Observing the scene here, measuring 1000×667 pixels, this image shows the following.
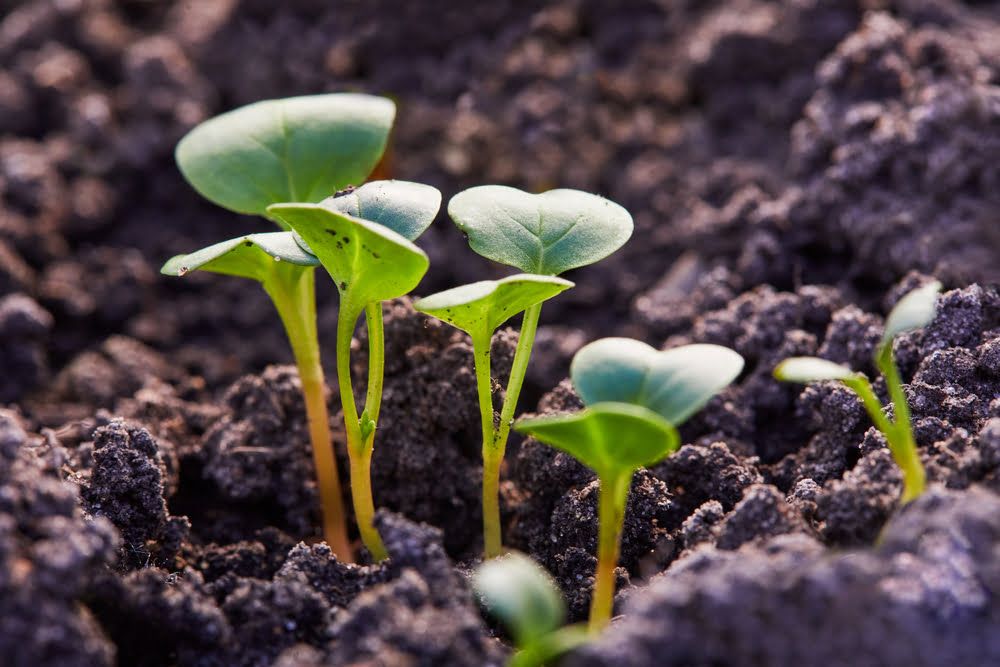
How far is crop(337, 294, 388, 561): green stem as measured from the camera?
1.50 m

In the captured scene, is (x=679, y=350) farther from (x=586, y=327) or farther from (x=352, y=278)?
(x=586, y=327)

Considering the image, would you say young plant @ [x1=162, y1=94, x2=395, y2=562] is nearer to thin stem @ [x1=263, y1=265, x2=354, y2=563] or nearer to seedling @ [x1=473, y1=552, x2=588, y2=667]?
thin stem @ [x1=263, y1=265, x2=354, y2=563]

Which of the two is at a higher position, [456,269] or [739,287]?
[456,269]

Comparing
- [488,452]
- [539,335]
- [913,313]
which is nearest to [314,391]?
[488,452]

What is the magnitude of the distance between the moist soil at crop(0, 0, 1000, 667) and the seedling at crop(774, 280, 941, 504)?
2.0 inches

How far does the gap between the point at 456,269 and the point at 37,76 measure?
1.46m

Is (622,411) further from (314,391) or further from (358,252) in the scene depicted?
A: (314,391)

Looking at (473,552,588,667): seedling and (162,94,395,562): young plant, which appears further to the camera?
(162,94,395,562): young plant

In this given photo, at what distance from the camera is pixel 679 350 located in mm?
1354

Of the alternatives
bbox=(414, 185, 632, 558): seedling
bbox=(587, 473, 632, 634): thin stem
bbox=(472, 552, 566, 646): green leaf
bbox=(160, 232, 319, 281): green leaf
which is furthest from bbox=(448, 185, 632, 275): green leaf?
bbox=(472, 552, 566, 646): green leaf

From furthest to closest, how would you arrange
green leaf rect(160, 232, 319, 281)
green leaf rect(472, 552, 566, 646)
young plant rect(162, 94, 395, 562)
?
young plant rect(162, 94, 395, 562) → green leaf rect(160, 232, 319, 281) → green leaf rect(472, 552, 566, 646)

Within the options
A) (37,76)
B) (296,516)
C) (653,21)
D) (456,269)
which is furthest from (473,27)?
(296,516)

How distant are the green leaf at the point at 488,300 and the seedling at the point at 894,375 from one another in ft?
1.04

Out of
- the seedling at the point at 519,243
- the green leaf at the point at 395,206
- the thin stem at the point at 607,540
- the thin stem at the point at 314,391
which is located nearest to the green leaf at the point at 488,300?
the seedling at the point at 519,243
